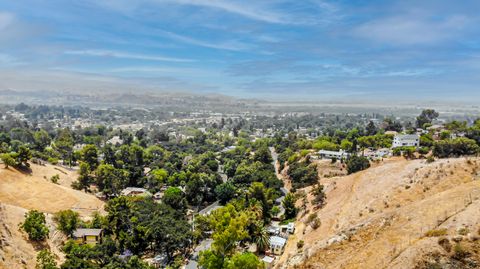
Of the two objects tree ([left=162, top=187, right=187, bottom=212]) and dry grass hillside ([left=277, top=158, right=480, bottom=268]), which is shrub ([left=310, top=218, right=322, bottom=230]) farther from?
tree ([left=162, top=187, right=187, bottom=212])

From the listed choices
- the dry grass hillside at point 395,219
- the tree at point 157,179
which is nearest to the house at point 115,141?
the tree at point 157,179

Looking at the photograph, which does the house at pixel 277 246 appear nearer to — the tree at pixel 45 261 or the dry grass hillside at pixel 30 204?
the tree at pixel 45 261

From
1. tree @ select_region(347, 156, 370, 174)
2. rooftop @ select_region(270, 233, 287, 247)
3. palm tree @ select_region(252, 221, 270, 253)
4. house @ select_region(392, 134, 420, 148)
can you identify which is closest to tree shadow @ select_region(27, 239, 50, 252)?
palm tree @ select_region(252, 221, 270, 253)

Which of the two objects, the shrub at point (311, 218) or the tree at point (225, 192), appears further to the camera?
the tree at point (225, 192)

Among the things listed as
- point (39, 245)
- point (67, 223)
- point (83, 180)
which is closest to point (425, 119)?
point (83, 180)

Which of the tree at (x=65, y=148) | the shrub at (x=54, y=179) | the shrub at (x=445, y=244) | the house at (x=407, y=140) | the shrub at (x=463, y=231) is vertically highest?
the house at (x=407, y=140)

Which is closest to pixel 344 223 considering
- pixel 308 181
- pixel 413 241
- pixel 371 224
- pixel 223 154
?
pixel 371 224

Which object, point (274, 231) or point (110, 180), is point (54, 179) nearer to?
point (110, 180)
